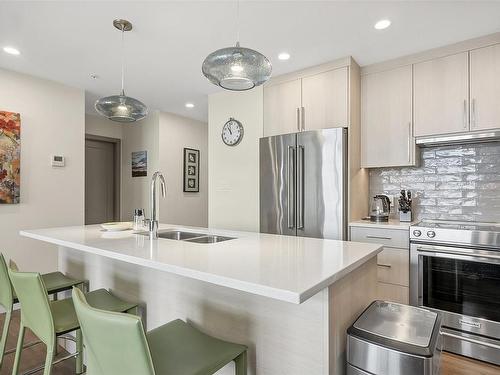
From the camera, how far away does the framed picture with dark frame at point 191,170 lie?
5281mm

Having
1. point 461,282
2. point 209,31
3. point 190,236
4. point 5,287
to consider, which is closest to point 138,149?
point 209,31

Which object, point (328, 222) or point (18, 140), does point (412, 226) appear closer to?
point (328, 222)

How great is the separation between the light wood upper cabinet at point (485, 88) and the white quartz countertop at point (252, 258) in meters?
1.73

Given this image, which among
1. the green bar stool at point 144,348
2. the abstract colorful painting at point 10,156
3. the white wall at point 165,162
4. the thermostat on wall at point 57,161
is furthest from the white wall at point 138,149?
the green bar stool at point 144,348

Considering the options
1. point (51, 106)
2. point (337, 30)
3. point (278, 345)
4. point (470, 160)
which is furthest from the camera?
point (51, 106)

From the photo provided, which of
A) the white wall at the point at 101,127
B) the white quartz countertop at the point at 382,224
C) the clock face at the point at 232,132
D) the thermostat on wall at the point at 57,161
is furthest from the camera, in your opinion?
the white wall at the point at 101,127

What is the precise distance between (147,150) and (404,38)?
3897 millimetres

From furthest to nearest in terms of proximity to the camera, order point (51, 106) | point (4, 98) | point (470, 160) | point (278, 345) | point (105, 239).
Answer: point (51, 106) → point (4, 98) → point (470, 160) → point (105, 239) → point (278, 345)

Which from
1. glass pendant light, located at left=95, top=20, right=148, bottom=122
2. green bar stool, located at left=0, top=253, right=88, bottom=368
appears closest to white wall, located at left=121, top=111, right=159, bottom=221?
glass pendant light, located at left=95, top=20, right=148, bottom=122

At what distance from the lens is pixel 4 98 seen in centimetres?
320

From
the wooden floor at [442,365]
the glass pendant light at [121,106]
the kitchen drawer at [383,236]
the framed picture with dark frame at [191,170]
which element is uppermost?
the glass pendant light at [121,106]

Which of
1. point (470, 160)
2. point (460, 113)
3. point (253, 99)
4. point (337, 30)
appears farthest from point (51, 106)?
point (470, 160)

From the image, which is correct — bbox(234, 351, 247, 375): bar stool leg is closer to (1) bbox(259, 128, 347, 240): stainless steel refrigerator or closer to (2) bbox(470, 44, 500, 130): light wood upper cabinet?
(1) bbox(259, 128, 347, 240): stainless steel refrigerator

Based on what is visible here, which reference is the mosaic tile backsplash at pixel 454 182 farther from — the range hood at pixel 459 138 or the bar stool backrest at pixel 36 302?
the bar stool backrest at pixel 36 302
